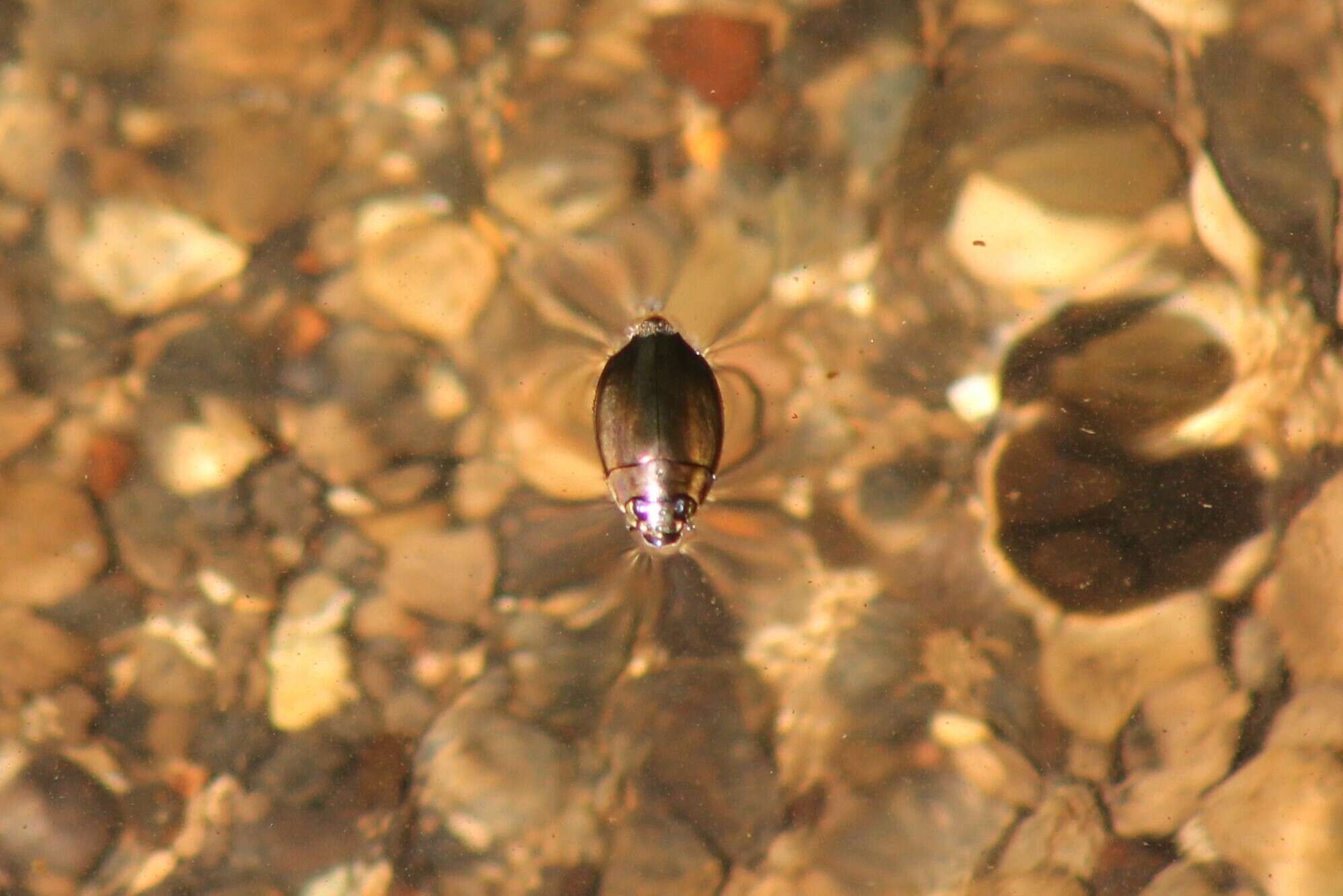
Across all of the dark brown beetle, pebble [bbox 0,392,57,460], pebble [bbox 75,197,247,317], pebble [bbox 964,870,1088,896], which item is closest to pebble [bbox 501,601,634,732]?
the dark brown beetle

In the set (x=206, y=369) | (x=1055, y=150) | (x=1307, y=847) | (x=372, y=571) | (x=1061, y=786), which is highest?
(x=1055, y=150)

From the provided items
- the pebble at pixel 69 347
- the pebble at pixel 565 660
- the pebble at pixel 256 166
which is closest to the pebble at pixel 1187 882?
the pebble at pixel 565 660

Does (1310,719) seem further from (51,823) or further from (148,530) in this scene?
(51,823)

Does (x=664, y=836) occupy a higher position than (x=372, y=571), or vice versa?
(x=372, y=571)

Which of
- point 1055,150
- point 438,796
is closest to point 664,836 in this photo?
point 438,796

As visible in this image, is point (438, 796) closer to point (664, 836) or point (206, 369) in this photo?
point (664, 836)

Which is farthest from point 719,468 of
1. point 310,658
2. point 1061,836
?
point 1061,836
